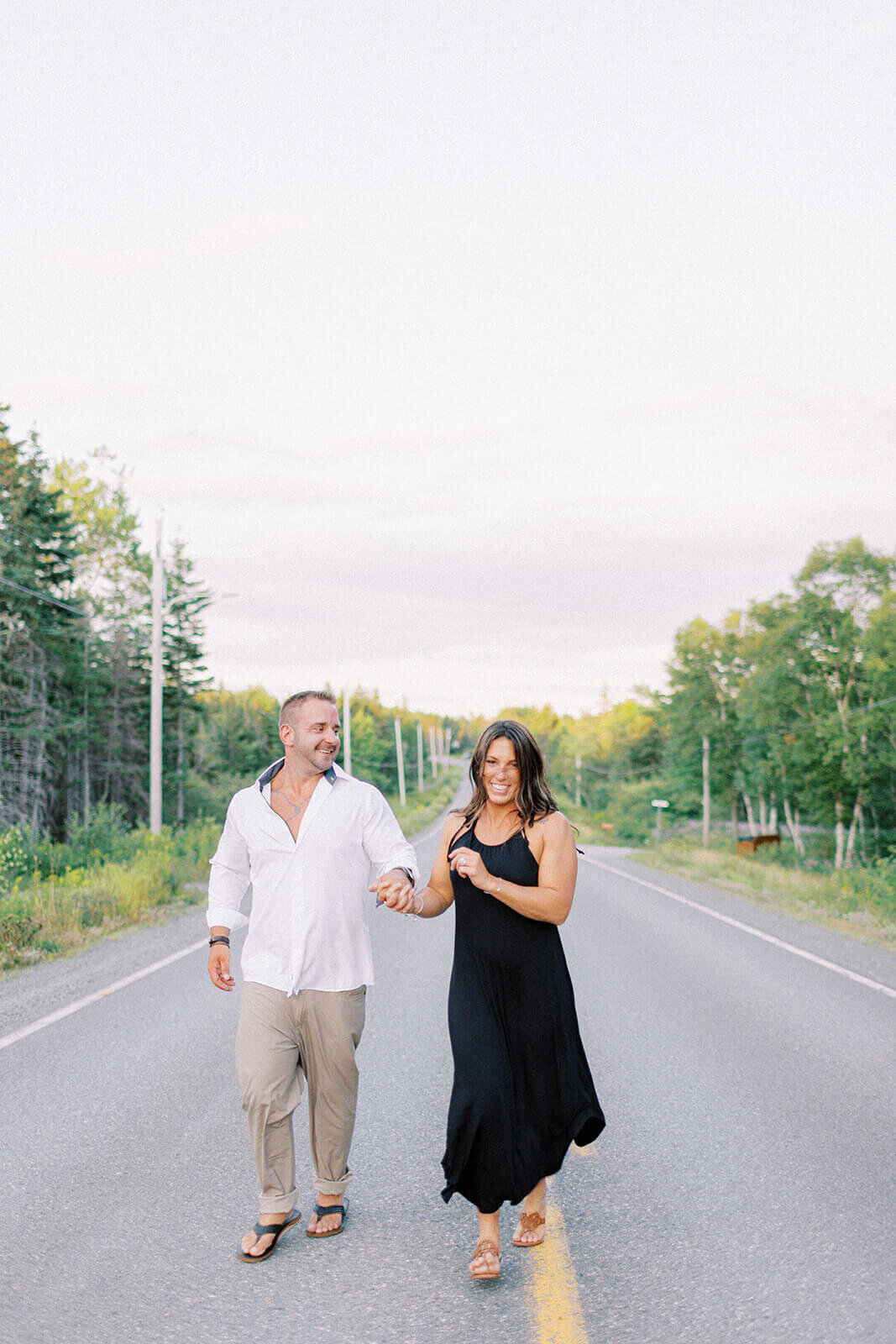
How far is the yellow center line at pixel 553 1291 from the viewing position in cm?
357

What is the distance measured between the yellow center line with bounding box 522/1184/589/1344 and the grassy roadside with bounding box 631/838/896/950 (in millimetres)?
10642

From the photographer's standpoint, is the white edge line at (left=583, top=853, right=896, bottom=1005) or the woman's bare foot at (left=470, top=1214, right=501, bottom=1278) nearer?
the woman's bare foot at (left=470, top=1214, right=501, bottom=1278)

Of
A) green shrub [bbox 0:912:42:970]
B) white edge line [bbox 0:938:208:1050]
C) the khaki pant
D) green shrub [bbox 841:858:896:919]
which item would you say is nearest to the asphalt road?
white edge line [bbox 0:938:208:1050]

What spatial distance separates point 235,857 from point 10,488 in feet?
124

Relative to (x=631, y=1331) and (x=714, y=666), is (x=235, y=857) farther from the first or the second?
(x=714, y=666)

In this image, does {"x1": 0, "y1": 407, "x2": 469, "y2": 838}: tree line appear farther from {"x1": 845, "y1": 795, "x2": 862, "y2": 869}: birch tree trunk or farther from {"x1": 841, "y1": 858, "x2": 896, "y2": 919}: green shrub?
{"x1": 845, "y1": 795, "x2": 862, "y2": 869}: birch tree trunk

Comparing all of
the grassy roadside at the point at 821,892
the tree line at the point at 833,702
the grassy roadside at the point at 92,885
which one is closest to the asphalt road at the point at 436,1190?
the grassy roadside at the point at 92,885

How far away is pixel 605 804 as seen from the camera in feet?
427

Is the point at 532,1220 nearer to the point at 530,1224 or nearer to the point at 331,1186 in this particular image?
the point at 530,1224

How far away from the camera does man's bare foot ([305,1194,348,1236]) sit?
442 cm

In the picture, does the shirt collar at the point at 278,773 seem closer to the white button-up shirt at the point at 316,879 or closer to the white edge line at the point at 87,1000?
the white button-up shirt at the point at 316,879

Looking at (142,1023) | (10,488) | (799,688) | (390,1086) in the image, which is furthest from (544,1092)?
(799,688)

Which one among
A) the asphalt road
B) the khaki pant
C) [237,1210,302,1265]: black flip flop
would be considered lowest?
the asphalt road

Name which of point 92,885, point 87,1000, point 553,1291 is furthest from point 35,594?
point 553,1291
